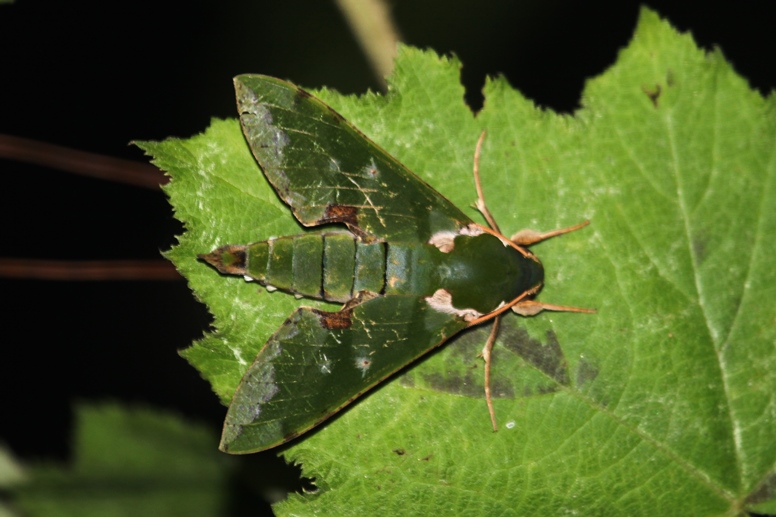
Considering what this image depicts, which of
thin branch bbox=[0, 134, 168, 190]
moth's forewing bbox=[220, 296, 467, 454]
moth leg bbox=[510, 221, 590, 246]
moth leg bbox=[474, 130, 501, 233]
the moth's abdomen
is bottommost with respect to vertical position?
moth's forewing bbox=[220, 296, 467, 454]

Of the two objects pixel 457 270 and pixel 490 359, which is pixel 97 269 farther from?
pixel 490 359

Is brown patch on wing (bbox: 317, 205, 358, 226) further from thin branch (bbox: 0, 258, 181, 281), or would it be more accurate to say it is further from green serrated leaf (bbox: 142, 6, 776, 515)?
thin branch (bbox: 0, 258, 181, 281)

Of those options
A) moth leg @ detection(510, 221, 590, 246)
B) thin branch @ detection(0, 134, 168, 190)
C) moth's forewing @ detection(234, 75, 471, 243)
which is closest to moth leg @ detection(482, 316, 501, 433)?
moth leg @ detection(510, 221, 590, 246)

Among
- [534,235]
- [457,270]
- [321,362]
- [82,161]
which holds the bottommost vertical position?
[321,362]

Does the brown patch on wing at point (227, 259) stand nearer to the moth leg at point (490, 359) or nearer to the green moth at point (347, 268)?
the green moth at point (347, 268)

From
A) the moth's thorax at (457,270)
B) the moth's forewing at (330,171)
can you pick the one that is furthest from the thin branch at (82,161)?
the moth's thorax at (457,270)

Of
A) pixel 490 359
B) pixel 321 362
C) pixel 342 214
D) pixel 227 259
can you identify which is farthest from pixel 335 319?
pixel 490 359

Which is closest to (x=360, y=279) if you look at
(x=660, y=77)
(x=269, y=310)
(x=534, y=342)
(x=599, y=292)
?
(x=269, y=310)

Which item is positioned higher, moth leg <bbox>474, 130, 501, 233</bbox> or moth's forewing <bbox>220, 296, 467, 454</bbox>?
moth leg <bbox>474, 130, 501, 233</bbox>
